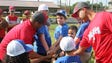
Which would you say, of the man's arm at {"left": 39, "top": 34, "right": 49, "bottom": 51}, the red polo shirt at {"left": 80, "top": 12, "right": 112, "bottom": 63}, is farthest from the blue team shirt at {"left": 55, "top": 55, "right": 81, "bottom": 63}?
the man's arm at {"left": 39, "top": 34, "right": 49, "bottom": 51}

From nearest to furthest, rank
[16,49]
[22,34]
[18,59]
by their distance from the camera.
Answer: [18,59] < [16,49] < [22,34]

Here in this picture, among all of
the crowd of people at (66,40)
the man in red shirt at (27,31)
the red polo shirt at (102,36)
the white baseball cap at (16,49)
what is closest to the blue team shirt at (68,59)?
the crowd of people at (66,40)

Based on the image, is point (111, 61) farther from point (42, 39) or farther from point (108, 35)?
point (42, 39)

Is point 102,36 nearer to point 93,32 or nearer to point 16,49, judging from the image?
point 93,32

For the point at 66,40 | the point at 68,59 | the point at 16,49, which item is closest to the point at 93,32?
the point at 66,40

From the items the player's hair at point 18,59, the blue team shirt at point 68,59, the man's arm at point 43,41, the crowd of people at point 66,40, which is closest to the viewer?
the player's hair at point 18,59

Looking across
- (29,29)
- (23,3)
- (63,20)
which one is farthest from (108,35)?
(23,3)

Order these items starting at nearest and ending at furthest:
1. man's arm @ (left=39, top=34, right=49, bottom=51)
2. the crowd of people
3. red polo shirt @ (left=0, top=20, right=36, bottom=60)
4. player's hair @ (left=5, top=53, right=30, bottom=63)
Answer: player's hair @ (left=5, top=53, right=30, bottom=63) → the crowd of people → red polo shirt @ (left=0, top=20, right=36, bottom=60) → man's arm @ (left=39, top=34, right=49, bottom=51)

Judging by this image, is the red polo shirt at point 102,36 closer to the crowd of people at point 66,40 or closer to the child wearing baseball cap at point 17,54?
the crowd of people at point 66,40

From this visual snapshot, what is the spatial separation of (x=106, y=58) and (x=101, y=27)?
0.47 m

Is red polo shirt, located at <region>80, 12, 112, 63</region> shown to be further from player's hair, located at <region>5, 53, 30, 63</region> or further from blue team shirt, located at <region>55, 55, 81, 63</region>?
player's hair, located at <region>5, 53, 30, 63</region>

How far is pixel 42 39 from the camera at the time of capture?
6.66 m

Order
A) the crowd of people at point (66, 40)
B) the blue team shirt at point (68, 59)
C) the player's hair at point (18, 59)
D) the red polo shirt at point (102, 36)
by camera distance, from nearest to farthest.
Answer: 1. the player's hair at point (18, 59)
2. the crowd of people at point (66, 40)
3. the red polo shirt at point (102, 36)
4. the blue team shirt at point (68, 59)

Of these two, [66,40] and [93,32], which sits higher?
[93,32]
